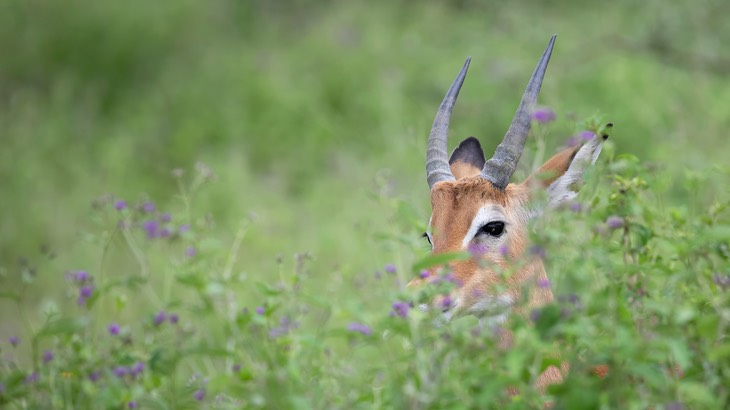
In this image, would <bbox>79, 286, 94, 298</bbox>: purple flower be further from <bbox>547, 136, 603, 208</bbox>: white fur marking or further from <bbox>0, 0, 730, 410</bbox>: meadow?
<bbox>547, 136, 603, 208</bbox>: white fur marking

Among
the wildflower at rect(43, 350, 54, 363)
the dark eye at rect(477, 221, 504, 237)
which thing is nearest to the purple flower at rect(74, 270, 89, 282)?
the wildflower at rect(43, 350, 54, 363)

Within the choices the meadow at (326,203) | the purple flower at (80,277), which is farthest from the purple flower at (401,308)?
the purple flower at (80,277)

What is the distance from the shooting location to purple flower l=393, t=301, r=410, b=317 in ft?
10.4

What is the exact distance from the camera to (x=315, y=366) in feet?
12.4

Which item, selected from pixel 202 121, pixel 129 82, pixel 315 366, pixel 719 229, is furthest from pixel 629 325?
pixel 129 82

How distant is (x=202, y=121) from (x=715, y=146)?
5317 mm

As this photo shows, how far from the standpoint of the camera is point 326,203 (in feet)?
31.3

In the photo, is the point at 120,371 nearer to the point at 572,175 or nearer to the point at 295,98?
the point at 572,175

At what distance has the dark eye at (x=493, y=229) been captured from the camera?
15.4ft

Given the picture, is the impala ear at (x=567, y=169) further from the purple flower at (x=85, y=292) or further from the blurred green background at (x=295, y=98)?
the blurred green background at (x=295, y=98)

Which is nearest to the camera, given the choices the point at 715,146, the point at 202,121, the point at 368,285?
the point at 368,285

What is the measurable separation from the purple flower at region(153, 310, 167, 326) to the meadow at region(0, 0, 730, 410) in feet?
0.05

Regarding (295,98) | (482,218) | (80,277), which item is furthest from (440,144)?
(295,98)

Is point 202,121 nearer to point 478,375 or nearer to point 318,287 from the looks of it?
point 318,287
